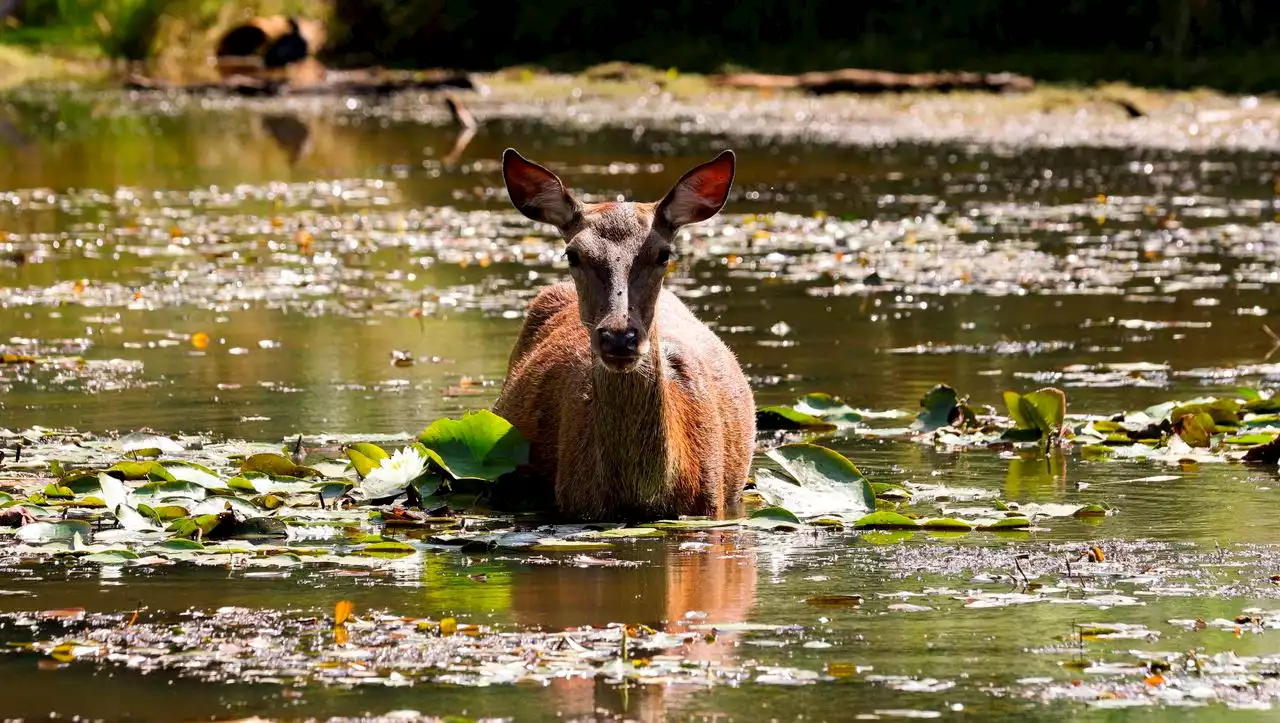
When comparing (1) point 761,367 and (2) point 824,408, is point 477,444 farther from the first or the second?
(1) point 761,367

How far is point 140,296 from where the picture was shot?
16.0 meters

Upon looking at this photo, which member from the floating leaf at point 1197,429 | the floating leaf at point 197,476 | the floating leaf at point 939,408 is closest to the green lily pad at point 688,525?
the floating leaf at point 197,476

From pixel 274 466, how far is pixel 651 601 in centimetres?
262

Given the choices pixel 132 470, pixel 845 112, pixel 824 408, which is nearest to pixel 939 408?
pixel 824 408

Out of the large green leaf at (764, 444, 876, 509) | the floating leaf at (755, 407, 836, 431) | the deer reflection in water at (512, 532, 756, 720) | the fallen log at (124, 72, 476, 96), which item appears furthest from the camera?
the fallen log at (124, 72, 476, 96)

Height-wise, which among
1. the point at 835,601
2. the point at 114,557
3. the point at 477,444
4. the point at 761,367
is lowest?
the point at 835,601

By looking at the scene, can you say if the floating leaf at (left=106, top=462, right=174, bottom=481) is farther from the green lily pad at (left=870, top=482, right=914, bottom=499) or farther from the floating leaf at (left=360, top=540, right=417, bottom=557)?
the green lily pad at (left=870, top=482, right=914, bottom=499)

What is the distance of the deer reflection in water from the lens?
6527mm

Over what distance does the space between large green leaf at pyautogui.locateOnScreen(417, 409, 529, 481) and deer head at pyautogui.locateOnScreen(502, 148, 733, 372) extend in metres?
0.97

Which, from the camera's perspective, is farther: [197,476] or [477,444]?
[477,444]

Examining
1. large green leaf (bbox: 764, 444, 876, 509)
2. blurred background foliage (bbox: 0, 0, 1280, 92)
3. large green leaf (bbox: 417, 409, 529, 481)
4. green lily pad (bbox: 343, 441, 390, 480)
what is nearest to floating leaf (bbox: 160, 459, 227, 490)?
green lily pad (bbox: 343, 441, 390, 480)

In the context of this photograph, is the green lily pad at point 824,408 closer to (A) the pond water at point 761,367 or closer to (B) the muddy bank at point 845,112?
(A) the pond water at point 761,367

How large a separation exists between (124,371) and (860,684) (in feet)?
23.3

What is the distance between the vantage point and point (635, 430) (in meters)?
8.95
